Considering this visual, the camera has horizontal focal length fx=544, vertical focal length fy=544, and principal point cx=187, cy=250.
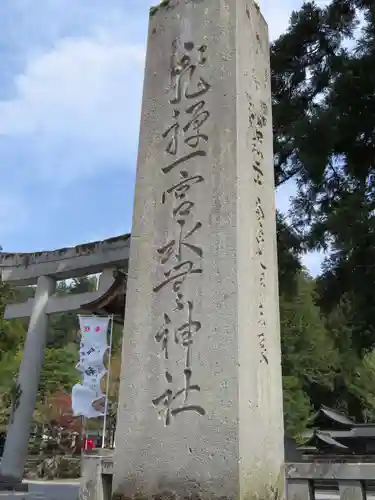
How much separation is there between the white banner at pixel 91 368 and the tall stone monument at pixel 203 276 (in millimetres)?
7189

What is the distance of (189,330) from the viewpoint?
304 cm

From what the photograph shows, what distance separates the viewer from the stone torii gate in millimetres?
11594

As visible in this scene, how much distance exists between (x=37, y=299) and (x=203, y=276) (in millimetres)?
10331

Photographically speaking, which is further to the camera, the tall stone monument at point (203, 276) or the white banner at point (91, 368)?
the white banner at point (91, 368)

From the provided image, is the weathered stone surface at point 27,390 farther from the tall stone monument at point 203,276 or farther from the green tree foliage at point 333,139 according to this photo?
the tall stone monument at point 203,276

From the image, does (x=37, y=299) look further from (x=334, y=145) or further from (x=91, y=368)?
(x=334, y=145)

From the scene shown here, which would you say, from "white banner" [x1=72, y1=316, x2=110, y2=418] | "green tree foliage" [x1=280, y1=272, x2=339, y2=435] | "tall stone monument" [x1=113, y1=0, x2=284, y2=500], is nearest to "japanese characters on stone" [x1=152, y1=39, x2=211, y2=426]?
"tall stone monument" [x1=113, y1=0, x2=284, y2=500]

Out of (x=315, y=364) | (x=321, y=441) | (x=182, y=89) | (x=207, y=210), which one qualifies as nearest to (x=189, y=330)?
(x=207, y=210)

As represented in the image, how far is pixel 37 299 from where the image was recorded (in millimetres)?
12734

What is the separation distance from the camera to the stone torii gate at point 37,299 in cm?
A: 1159

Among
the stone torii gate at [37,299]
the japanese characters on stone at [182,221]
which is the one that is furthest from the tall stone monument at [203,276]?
the stone torii gate at [37,299]

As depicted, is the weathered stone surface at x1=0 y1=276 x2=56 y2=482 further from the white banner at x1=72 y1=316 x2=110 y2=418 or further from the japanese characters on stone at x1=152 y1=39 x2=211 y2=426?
the japanese characters on stone at x1=152 y1=39 x2=211 y2=426

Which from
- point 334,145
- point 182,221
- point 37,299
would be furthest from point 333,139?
point 37,299

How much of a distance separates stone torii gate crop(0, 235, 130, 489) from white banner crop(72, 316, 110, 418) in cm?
35
